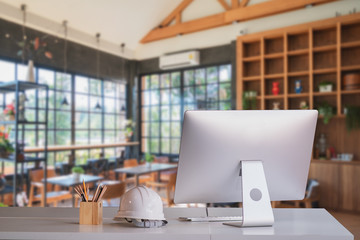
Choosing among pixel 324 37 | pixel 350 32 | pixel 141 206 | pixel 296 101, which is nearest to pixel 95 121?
pixel 296 101

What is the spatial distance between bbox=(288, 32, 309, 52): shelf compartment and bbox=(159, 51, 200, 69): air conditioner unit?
2223mm

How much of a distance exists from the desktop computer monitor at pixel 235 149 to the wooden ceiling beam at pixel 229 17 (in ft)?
16.8

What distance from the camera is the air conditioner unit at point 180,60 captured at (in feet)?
24.1

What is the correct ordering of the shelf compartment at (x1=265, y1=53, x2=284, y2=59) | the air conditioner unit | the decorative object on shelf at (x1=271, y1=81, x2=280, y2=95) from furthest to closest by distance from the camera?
the air conditioner unit, the decorative object on shelf at (x1=271, y1=81, x2=280, y2=95), the shelf compartment at (x1=265, y1=53, x2=284, y2=59)

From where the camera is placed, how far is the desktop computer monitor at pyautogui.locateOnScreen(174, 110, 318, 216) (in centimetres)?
124

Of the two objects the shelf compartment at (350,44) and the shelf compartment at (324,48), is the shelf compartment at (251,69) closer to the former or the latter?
the shelf compartment at (324,48)

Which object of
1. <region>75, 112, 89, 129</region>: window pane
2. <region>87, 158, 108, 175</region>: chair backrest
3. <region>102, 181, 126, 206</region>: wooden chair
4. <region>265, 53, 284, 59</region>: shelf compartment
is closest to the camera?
<region>102, 181, 126, 206</region>: wooden chair

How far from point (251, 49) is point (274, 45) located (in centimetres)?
48

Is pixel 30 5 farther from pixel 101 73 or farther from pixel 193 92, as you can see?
pixel 193 92

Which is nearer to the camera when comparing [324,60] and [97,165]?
[324,60]

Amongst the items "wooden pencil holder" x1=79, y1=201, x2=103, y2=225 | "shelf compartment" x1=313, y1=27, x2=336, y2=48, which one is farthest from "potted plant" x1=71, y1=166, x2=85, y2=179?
"shelf compartment" x1=313, y1=27, x2=336, y2=48

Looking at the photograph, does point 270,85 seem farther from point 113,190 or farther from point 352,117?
point 113,190

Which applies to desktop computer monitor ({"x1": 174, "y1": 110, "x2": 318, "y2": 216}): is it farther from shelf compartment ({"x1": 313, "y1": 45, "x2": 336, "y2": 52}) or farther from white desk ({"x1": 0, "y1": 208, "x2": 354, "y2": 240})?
shelf compartment ({"x1": 313, "y1": 45, "x2": 336, "y2": 52})

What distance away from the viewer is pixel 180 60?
753 cm
